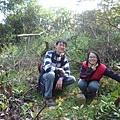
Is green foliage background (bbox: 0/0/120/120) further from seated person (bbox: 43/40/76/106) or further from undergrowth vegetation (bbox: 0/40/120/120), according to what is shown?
seated person (bbox: 43/40/76/106)

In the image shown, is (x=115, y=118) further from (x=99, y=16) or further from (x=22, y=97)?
(x=99, y=16)

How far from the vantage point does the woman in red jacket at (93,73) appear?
4195mm

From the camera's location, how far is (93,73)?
14.1ft

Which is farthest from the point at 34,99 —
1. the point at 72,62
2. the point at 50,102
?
the point at 72,62

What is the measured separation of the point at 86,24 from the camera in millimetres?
6348

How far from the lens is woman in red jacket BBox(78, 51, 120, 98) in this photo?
4195mm

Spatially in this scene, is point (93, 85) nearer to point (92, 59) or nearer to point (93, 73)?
point (93, 73)

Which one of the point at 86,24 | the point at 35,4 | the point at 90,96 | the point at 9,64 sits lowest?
the point at 90,96

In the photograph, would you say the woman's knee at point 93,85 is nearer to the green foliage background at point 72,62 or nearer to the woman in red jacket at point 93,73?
the woman in red jacket at point 93,73

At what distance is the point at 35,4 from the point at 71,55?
222 inches

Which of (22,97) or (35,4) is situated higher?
(35,4)

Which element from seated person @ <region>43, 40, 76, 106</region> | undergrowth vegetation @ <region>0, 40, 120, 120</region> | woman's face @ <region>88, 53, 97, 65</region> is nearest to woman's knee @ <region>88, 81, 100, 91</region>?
undergrowth vegetation @ <region>0, 40, 120, 120</region>

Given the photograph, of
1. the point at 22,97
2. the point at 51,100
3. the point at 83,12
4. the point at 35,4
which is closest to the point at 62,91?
the point at 51,100

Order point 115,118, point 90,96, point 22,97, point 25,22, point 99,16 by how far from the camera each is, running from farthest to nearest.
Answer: point 25,22
point 99,16
point 90,96
point 22,97
point 115,118
